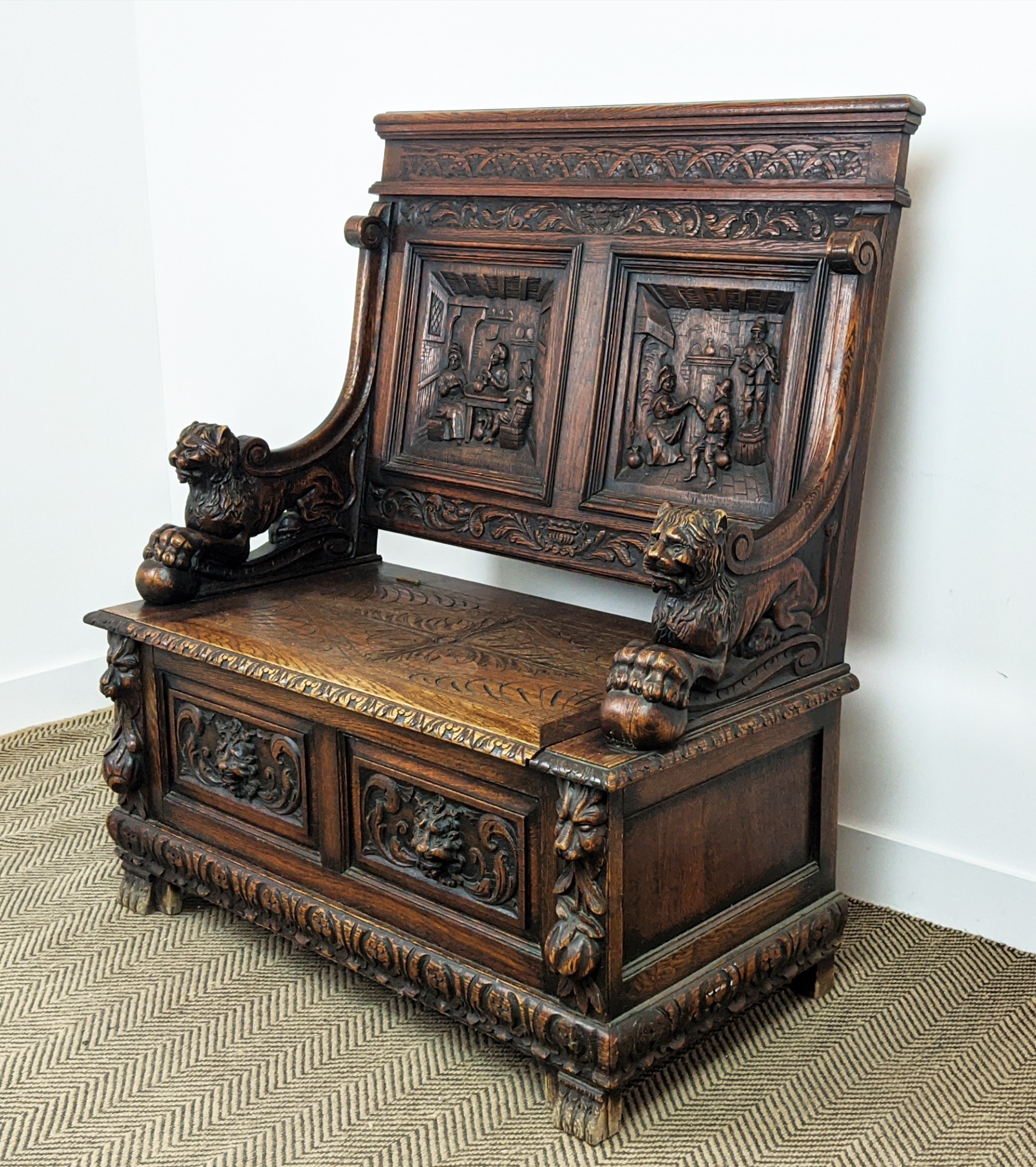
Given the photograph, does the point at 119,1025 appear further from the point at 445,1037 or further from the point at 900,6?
the point at 900,6

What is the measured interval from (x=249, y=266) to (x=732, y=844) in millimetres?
2302

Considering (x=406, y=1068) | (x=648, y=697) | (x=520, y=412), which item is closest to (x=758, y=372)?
(x=520, y=412)

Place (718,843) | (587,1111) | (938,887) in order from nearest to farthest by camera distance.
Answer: (587,1111) → (718,843) → (938,887)

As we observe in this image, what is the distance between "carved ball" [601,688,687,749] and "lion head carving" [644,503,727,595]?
0.17 metres

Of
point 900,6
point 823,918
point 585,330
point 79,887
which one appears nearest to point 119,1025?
point 79,887

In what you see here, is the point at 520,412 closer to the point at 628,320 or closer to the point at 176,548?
the point at 628,320

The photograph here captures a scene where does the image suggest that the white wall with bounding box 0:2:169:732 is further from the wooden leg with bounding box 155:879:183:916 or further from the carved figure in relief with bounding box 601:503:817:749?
the carved figure in relief with bounding box 601:503:817:749

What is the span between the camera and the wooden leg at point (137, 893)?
9.30 feet

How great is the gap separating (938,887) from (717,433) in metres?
1.05

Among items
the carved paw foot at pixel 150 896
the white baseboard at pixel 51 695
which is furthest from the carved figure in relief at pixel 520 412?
the white baseboard at pixel 51 695

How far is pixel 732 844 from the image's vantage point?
227cm

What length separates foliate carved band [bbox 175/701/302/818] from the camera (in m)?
2.50

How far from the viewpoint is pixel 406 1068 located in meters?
2.31

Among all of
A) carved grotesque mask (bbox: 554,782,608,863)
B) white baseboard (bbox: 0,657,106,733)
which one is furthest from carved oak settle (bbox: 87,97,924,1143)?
white baseboard (bbox: 0,657,106,733)
